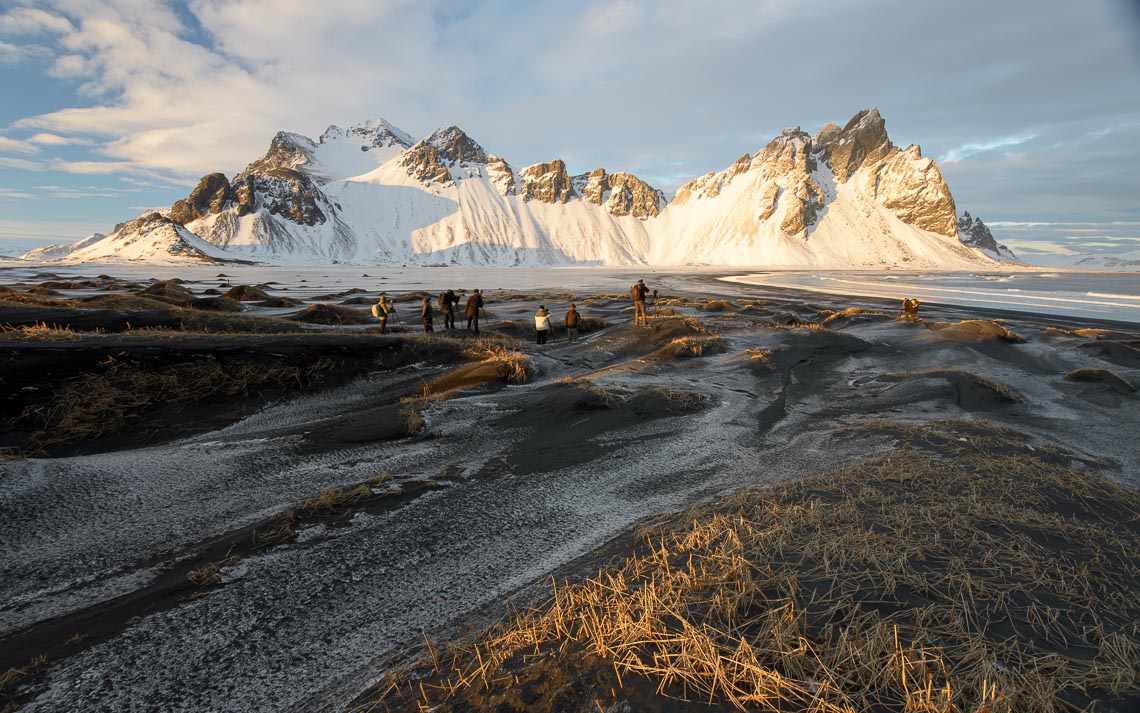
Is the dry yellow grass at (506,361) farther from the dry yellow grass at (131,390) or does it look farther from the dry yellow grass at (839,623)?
the dry yellow grass at (839,623)

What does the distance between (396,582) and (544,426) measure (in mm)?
4426

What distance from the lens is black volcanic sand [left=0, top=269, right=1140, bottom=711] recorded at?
3184 millimetres

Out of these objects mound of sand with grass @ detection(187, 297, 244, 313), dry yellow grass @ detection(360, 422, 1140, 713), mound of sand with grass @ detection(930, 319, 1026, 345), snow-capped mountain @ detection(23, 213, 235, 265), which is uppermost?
snow-capped mountain @ detection(23, 213, 235, 265)

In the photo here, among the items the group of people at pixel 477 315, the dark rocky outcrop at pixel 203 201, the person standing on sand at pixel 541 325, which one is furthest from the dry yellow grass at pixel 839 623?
the dark rocky outcrop at pixel 203 201

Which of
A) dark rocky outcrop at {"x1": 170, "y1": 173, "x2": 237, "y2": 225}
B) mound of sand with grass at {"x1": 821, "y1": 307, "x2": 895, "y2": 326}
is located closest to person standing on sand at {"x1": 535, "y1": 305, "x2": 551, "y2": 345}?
mound of sand with grass at {"x1": 821, "y1": 307, "x2": 895, "y2": 326}

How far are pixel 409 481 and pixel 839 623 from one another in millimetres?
4995

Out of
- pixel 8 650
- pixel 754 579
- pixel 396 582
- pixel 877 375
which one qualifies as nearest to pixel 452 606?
pixel 396 582

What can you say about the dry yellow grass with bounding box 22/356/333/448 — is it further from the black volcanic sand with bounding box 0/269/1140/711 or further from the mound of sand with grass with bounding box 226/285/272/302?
the mound of sand with grass with bounding box 226/285/272/302

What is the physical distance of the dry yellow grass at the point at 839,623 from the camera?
2.37 meters

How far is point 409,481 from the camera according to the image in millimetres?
6285

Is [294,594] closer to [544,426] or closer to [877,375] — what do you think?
[544,426]

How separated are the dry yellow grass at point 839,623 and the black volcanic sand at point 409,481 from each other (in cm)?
4

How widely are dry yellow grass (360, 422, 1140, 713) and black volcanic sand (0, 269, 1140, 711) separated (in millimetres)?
42

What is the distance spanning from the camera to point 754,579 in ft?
11.1
